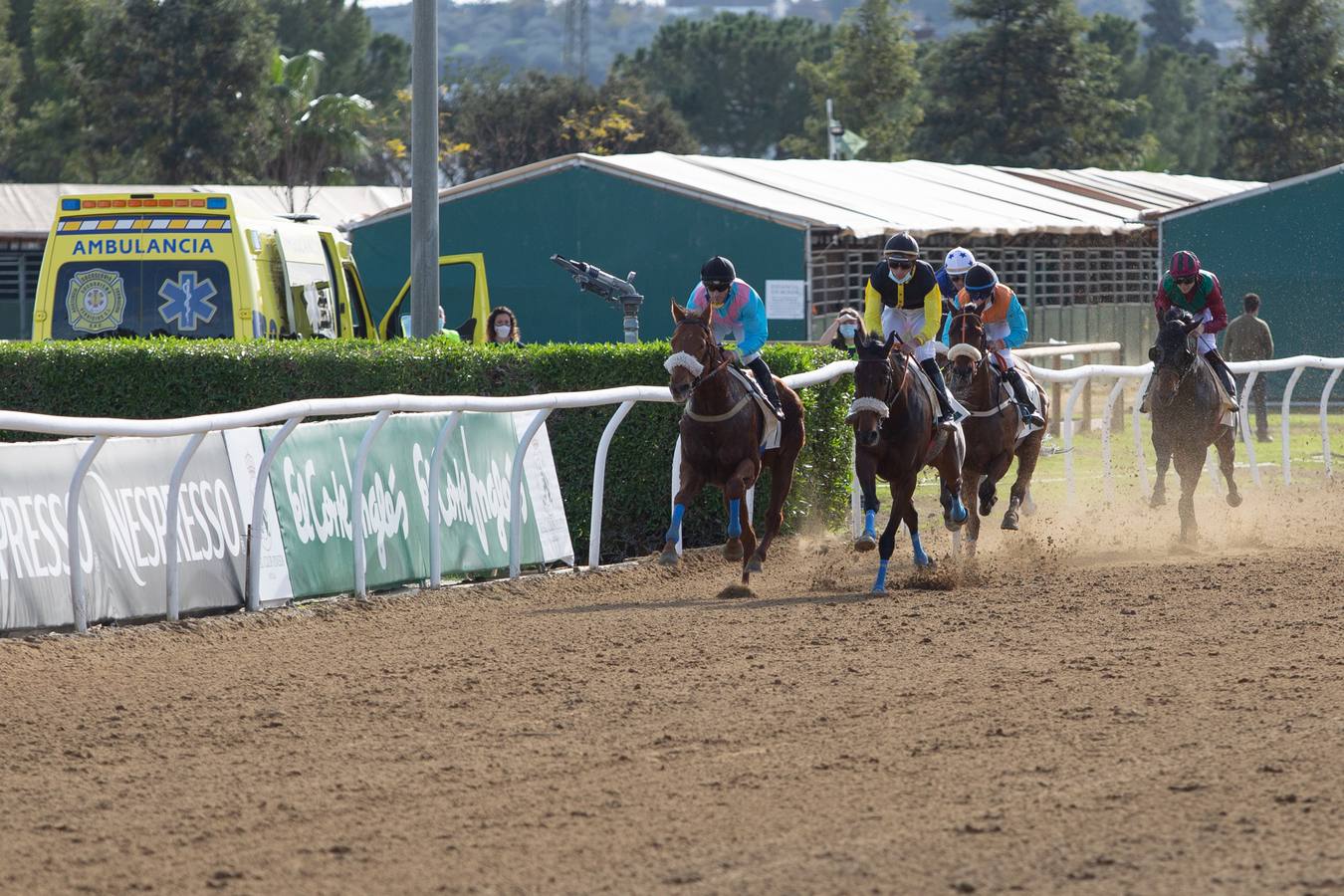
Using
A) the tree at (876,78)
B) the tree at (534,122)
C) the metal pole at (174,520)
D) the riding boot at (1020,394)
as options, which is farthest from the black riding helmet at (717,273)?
the tree at (876,78)

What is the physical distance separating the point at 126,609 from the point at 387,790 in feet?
10.5

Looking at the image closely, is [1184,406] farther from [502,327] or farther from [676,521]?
[502,327]

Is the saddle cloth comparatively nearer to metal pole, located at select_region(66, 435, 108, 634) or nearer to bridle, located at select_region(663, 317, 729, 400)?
bridle, located at select_region(663, 317, 729, 400)

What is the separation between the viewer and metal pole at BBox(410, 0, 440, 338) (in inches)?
520

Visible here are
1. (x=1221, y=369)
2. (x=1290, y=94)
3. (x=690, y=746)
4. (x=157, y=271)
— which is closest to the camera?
(x=690, y=746)

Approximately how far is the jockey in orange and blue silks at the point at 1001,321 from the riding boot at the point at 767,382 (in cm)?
158

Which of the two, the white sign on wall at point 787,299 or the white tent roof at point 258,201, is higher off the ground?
the white tent roof at point 258,201

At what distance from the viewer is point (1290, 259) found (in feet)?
95.0

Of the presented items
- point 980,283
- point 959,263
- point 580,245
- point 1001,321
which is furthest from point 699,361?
point 580,245

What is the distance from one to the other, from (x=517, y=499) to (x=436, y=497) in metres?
0.57

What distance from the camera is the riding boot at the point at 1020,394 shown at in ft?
39.5

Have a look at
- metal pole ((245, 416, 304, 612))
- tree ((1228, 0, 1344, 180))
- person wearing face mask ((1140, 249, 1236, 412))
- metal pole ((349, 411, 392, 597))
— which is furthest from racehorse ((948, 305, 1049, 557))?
tree ((1228, 0, 1344, 180))

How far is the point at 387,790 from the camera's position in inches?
224

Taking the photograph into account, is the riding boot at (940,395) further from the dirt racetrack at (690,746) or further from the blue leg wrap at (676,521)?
the blue leg wrap at (676,521)
